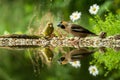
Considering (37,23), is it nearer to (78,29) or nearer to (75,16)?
(75,16)

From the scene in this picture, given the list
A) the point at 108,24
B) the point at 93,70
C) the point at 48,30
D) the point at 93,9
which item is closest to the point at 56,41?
the point at 48,30

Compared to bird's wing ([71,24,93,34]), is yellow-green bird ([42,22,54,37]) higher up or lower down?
higher up

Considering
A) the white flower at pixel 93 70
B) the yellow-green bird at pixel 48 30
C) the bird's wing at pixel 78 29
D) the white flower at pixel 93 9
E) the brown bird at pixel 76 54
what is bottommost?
the brown bird at pixel 76 54

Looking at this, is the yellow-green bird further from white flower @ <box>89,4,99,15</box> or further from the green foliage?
white flower @ <box>89,4,99,15</box>

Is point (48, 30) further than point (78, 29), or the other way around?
point (48, 30)

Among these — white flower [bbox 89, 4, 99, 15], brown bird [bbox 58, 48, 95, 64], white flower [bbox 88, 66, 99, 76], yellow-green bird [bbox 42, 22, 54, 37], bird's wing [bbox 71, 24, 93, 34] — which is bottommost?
brown bird [bbox 58, 48, 95, 64]

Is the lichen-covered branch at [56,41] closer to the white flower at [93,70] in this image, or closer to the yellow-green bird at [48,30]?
the yellow-green bird at [48,30]

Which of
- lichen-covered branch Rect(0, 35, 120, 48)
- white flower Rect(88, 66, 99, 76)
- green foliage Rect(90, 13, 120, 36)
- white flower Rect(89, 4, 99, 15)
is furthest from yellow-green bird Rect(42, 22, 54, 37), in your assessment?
white flower Rect(88, 66, 99, 76)

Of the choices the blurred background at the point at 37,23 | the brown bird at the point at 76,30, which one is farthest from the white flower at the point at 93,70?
the brown bird at the point at 76,30
